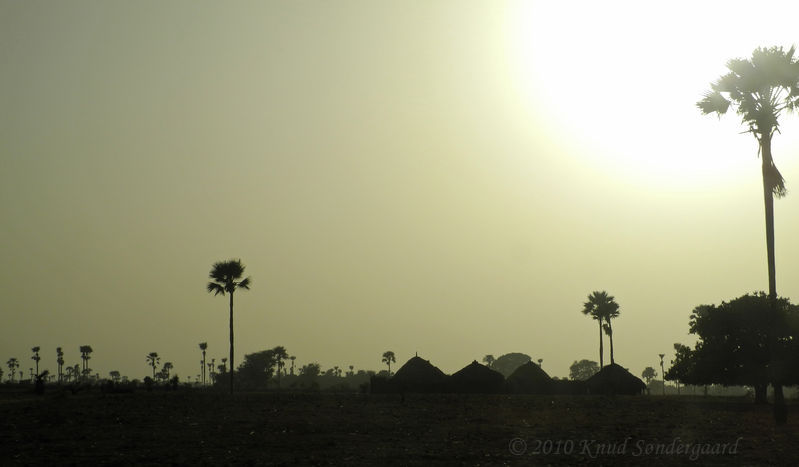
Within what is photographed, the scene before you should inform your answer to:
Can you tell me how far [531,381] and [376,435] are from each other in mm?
56860

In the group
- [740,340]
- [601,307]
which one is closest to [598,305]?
[601,307]

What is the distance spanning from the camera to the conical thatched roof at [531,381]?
276 feet

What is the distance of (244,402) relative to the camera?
4741cm

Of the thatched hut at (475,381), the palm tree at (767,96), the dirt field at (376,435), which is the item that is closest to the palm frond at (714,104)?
the palm tree at (767,96)

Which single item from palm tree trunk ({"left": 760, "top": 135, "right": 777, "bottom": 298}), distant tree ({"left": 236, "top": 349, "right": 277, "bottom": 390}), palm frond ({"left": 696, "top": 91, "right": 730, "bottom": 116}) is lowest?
distant tree ({"left": 236, "top": 349, "right": 277, "bottom": 390})

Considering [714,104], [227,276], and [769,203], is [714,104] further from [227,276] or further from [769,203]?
[227,276]

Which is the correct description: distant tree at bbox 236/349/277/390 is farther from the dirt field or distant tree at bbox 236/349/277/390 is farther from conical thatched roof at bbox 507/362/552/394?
the dirt field

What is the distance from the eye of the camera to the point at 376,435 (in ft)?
101

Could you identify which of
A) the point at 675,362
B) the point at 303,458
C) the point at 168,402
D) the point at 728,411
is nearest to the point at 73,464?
the point at 303,458

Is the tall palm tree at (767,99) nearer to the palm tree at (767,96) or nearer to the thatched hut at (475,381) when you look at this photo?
the palm tree at (767,96)

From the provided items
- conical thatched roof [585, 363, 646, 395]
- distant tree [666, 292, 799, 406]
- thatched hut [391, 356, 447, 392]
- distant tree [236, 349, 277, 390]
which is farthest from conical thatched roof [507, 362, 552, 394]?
distant tree [236, 349, 277, 390]

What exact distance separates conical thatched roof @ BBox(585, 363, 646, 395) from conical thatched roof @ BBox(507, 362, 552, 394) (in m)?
4.59

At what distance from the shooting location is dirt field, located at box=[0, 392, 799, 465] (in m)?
24.8

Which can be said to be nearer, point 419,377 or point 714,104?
point 714,104
